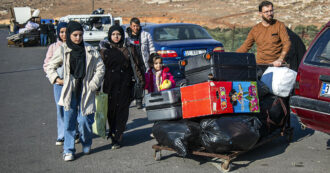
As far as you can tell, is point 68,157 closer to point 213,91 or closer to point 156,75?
point 213,91

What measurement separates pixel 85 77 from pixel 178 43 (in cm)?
588

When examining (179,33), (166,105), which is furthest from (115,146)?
(179,33)

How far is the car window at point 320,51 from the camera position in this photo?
5.34m

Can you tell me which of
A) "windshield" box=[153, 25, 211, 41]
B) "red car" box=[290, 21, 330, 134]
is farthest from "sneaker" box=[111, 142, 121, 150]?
"windshield" box=[153, 25, 211, 41]

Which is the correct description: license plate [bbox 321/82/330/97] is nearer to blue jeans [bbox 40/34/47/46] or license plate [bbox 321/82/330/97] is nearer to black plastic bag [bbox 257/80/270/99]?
black plastic bag [bbox 257/80/270/99]

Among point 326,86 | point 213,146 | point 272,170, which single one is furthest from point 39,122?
point 326,86

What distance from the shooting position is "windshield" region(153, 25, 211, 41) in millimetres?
11781

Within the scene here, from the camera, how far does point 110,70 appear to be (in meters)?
6.34

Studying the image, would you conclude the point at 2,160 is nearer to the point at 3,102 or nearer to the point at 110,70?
the point at 110,70

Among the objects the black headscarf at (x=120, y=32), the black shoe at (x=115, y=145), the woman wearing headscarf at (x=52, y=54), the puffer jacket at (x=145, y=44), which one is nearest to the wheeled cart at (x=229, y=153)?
the black shoe at (x=115, y=145)

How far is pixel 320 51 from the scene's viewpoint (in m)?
5.40

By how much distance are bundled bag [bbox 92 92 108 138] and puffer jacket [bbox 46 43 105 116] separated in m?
0.15

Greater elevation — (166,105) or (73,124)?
(166,105)

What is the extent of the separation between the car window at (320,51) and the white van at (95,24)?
1578 centimetres
